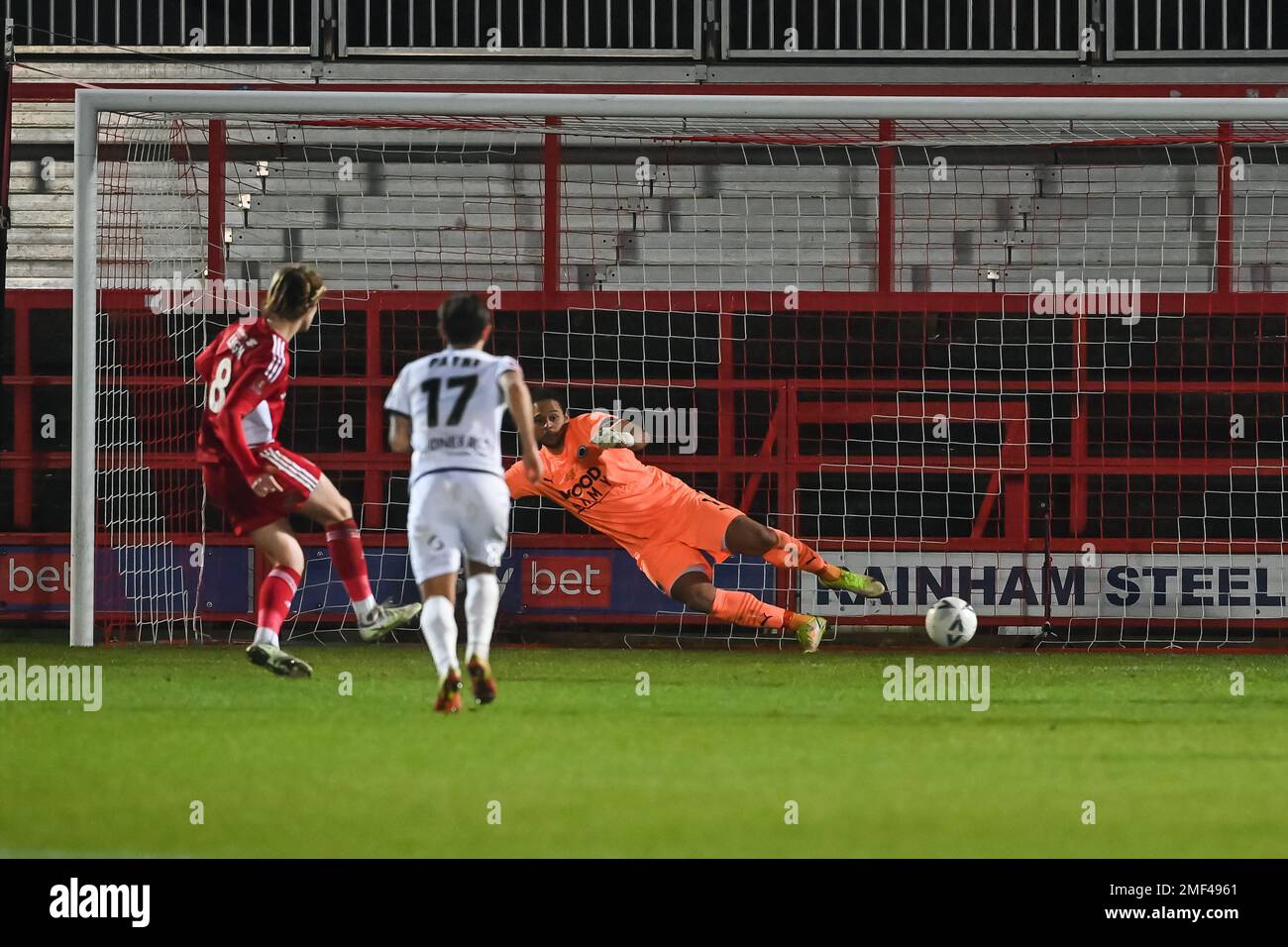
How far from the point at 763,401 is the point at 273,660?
5214 mm

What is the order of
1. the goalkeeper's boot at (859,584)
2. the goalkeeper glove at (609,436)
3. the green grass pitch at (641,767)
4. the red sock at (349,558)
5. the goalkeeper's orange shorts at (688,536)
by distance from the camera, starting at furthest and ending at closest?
the goalkeeper's orange shorts at (688,536), the goalkeeper's boot at (859,584), the goalkeeper glove at (609,436), the red sock at (349,558), the green grass pitch at (641,767)

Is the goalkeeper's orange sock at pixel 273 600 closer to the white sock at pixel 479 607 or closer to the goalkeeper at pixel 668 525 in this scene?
the white sock at pixel 479 607

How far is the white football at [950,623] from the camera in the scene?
898cm

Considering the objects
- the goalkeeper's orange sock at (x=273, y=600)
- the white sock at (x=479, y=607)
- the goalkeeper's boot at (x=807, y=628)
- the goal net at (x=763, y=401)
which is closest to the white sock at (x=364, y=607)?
the goalkeeper's orange sock at (x=273, y=600)

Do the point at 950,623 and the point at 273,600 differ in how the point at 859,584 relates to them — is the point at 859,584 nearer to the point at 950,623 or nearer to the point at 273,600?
the point at 950,623

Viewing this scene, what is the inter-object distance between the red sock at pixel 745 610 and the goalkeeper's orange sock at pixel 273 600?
253 centimetres

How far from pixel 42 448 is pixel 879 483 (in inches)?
222

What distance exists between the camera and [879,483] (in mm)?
11742

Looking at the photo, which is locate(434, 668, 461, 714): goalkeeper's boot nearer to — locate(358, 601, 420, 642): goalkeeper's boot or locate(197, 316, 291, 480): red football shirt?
locate(358, 601, 420, 642): goalkeeper's boot

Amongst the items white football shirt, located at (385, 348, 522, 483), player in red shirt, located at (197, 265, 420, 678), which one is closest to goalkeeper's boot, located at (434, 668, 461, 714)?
white football shirt, located at (385, 348, 522, 483)

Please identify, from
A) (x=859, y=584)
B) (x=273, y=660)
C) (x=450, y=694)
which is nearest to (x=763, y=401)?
(x=859, y=584)

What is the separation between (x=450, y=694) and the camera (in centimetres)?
677

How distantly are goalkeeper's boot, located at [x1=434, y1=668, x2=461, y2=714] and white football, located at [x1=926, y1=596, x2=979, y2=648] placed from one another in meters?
3.09

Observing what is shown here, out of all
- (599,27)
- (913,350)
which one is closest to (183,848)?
(913,350)
